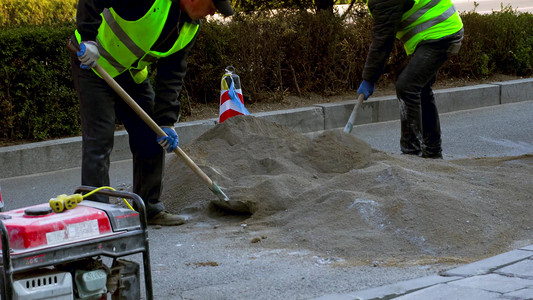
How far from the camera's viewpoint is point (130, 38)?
5.00 m

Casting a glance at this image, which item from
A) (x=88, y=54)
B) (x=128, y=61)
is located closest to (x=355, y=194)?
(x=128, y=61)

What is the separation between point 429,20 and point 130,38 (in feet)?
9.76

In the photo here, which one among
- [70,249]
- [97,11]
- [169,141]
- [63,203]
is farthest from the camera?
[169,141]

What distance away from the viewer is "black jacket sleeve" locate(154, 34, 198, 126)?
17.5 ft

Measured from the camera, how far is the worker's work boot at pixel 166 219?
5.48 m

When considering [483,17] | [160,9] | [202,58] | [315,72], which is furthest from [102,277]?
[483,17]

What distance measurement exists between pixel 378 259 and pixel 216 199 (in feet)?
5.11

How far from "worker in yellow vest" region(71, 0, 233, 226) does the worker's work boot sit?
50cm

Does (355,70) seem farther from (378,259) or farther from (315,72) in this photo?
(378,259)

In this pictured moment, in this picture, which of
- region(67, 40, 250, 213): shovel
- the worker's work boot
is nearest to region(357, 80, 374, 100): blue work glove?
region(67, 40, 250, 213): shovel

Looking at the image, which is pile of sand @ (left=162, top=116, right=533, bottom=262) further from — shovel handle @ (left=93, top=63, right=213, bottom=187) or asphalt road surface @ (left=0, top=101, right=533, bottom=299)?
shovel handle @ (left=93, top=63, right=213, bottom=187)

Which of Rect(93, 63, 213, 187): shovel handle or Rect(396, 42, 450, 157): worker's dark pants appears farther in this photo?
Rect(396, 42, 450, 157): worker's dark pants

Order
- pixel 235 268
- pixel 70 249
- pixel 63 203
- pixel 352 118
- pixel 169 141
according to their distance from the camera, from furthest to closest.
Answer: pixel 352 118, pixel 169 141, pixel 235 268, pixel 63 203, pixel 70 249

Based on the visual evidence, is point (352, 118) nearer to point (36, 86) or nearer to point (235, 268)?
point (235, 268)
